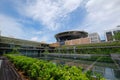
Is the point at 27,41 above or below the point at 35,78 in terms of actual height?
above

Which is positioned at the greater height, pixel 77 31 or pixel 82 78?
pixel 77 31

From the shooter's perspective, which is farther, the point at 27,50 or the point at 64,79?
the point at 27,50

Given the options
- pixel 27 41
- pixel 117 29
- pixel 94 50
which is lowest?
pixel 94 50

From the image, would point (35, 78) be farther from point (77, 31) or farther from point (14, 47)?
point (77, 31)

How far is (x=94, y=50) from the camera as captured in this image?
1145 inches

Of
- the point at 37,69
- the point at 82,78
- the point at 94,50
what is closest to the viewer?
the point at 82,78

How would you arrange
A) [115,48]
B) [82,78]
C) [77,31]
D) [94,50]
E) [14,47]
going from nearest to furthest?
[82,78] → [115,48] → [94,50] → [14,47] → [77,31]

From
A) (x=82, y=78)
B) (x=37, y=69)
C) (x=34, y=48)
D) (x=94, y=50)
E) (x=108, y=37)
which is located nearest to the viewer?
(x=82, y=78)

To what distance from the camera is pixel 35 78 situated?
8.42 feet

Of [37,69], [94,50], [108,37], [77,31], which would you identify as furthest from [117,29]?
[37,69]

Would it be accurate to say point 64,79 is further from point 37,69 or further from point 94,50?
point 94,50

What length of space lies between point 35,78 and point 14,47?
3626 centimetres

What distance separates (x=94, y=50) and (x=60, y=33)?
2855cm

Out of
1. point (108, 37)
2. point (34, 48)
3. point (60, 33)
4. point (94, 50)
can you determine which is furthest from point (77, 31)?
point (94, 50)
